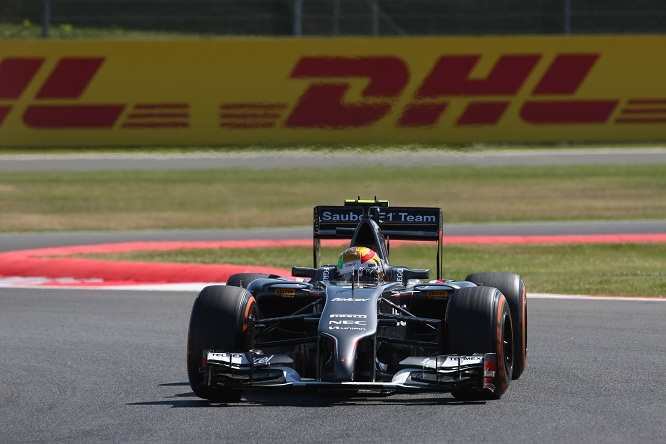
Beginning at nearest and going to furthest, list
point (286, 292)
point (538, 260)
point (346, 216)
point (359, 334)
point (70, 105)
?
1. point (359, 334)
2. point (286, 292)
3. point (346, 216)
4. point (538, 260)
5. point (70, 105)

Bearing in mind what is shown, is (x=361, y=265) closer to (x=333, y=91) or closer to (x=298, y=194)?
(x=298, y=194)

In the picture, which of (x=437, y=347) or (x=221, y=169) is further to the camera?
(x=221, y=169)

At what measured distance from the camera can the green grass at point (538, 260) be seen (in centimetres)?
1317

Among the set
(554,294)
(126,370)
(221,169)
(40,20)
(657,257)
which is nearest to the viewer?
(126,370)

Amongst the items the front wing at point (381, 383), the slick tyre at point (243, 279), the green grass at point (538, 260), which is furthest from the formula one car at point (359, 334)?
the green grass at point (538, 260)

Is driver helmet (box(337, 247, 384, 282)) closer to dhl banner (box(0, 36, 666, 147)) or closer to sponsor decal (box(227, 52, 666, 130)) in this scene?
dhl banner (box(0, 36, 666, 147))

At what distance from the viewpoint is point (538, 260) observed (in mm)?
15562

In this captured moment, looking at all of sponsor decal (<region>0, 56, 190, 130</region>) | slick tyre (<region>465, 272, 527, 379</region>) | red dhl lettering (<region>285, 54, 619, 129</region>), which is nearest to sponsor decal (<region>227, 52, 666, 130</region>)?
red dhl lettering (<region>285, 54, 619, 129</region>)

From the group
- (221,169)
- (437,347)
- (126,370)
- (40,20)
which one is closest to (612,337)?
(437,347)

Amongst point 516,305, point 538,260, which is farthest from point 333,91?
point 516,305

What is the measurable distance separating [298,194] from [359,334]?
16.8 m

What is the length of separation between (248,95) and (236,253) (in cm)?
1186

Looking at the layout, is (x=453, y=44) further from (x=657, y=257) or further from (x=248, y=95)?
(x=657, y=257)

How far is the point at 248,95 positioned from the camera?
27.5 meters
